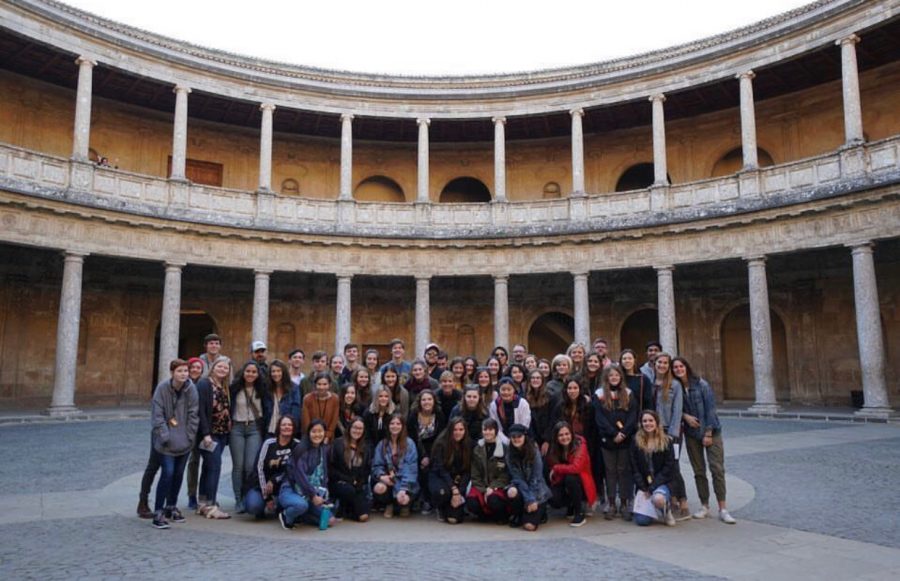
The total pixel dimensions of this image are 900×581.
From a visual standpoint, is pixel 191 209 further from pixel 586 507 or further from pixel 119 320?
pixel 586 507

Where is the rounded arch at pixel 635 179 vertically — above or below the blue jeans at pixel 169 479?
above

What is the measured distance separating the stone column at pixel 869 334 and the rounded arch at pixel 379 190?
16.3 meters

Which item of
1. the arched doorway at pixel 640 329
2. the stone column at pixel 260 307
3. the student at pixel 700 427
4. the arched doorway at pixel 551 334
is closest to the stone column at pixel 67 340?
the stone column at pixel 260 307

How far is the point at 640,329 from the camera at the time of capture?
2569cm

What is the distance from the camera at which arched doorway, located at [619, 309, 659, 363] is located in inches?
1003

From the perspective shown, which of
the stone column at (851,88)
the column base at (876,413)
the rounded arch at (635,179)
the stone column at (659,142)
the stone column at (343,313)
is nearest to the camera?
the column base at (876,413)

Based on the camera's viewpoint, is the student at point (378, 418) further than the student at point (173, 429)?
Yes

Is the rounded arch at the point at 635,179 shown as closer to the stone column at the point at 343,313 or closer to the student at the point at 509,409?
the stone column at the point at 343,313

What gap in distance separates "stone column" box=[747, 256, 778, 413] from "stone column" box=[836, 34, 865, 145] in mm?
4179

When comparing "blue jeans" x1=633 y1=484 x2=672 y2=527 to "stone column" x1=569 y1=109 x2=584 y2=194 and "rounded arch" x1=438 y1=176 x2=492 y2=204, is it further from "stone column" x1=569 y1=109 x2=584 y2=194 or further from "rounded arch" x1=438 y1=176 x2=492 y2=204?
"rounded arch" x1=438 y1=176 x2=492 y2=204

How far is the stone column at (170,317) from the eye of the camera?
1950 cm

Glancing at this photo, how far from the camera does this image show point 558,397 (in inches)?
307

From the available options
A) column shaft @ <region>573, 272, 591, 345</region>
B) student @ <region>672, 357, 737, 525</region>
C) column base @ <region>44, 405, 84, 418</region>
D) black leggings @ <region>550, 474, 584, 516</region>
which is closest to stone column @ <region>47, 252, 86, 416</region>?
column base @ <region>44, 405, 84, 418</region>

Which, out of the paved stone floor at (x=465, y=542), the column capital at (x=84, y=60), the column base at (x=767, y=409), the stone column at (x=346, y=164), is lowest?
the paved stone floor at (x=465, y=542)
